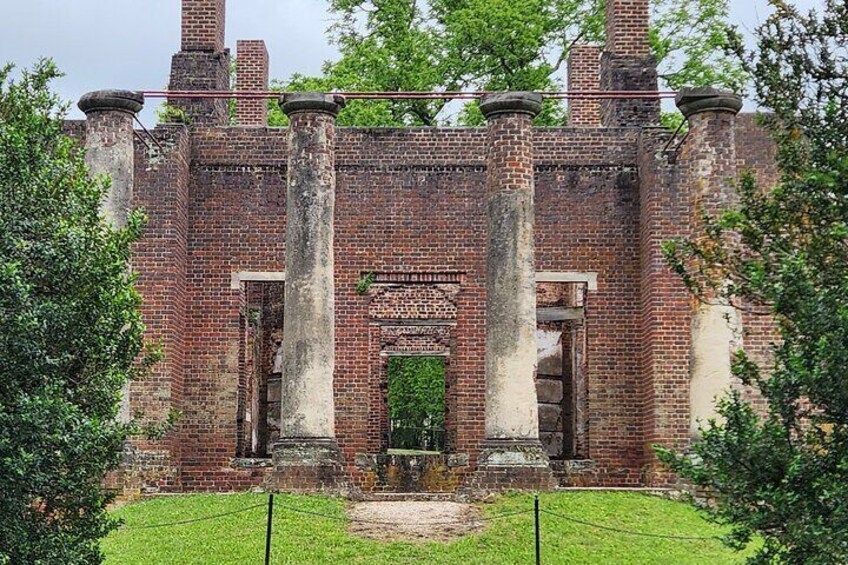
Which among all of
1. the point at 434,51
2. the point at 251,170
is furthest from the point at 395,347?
the point at 434,51

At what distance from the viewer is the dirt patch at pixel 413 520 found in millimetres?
12477

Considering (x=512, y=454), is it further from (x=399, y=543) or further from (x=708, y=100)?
(x=708, y=100)

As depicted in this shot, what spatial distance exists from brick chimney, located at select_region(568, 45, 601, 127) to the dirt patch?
1122cm

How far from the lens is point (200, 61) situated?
19.2 meters

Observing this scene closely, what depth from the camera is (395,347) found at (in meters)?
22.6

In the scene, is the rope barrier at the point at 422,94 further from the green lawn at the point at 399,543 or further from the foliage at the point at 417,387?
the foliage at the point at 417,387

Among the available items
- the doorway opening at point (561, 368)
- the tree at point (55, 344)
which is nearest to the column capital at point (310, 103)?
the doorway opening at point (561, 368)

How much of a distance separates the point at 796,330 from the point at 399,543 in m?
6.07

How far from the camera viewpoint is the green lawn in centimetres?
1148

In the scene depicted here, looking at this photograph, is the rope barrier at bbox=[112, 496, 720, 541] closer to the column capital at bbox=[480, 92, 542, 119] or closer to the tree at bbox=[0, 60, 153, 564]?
the tree at bbox=[0, 60, 153, 564]

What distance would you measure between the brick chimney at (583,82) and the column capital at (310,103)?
8.64 metres

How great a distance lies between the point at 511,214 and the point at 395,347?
7825mm

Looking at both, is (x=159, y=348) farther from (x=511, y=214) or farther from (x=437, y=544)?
(x=511, y=214)

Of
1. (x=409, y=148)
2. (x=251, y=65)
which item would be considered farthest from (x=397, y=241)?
(x=251, y=65)
